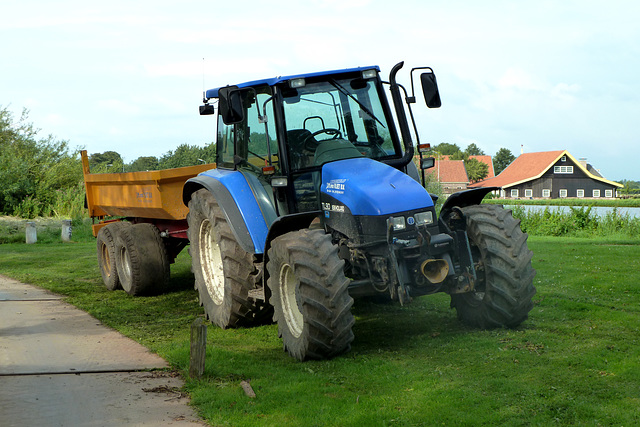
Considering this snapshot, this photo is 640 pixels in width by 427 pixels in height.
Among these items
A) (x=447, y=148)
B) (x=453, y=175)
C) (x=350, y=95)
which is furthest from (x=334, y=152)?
(x=447, y=148)

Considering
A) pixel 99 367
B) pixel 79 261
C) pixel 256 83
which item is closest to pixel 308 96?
pixel 256 83

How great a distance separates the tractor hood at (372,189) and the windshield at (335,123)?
1.12 ft

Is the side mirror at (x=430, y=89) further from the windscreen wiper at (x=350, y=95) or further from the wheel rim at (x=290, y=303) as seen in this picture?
the wheel rim at (x=290, y=303)

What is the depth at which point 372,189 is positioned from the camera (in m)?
6.54

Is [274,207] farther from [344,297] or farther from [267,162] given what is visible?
[344,297]

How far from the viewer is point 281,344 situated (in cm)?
734

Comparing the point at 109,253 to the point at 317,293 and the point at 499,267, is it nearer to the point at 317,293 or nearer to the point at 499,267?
the point at 317,293

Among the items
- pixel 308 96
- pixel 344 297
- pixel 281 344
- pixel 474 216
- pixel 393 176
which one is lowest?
pixel 281 344

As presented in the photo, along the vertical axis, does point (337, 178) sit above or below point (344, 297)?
above

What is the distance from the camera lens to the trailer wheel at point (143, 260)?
10.8m

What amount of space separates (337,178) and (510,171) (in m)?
64.2

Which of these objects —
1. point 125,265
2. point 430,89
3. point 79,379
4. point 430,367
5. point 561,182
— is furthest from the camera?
point 561,182

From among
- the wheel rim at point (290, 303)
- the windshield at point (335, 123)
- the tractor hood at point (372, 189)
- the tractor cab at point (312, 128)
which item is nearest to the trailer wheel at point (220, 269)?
the tractor cab at point (312, 128)

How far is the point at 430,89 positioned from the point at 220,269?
3566mm
